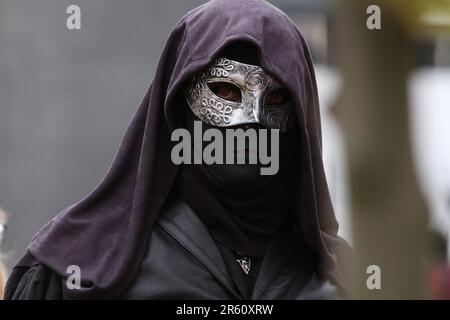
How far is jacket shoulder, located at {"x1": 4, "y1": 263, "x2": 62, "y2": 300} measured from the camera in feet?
13.2

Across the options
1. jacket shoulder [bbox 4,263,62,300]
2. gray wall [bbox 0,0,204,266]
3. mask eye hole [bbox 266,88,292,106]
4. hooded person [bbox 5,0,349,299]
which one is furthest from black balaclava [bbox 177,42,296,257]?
gray wall [bbox 0,0,204,266]

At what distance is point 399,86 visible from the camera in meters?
2.63

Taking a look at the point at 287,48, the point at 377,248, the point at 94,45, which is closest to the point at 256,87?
the point at 287,48

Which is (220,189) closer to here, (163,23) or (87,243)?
(87,243)

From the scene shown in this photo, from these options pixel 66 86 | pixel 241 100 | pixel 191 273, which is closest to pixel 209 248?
pixel 191 273

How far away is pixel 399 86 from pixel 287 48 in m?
1.54

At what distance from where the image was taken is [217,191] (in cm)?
414

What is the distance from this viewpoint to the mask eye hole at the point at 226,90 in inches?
165

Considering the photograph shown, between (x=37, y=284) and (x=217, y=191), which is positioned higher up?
(x=217, y=191)

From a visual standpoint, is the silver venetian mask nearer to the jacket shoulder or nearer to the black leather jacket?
the black leather jacket

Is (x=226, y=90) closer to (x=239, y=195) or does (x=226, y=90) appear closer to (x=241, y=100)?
(x=241, y=100)

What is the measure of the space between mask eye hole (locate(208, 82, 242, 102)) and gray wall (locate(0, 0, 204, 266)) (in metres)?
6.59

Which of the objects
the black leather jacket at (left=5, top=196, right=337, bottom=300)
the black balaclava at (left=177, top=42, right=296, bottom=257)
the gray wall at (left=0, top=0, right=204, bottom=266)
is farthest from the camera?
the gray wall at (left=0, top=0, right=204, bottom=266)

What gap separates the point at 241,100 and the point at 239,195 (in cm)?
33
